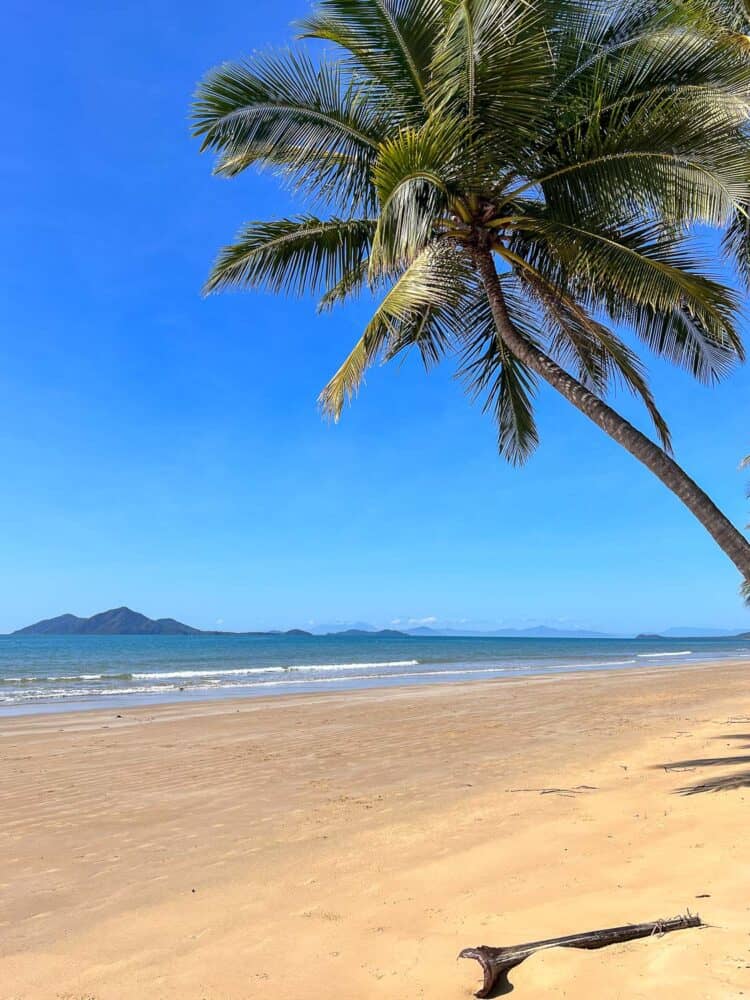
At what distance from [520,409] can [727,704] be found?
29.9ft

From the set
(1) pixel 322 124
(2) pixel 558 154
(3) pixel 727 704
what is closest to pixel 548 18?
(2) pixel 558 154

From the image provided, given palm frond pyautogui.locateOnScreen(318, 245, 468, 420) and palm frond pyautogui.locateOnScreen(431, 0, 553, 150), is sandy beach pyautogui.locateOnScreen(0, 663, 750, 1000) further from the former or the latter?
palm frond pyautogui.locateOnScreen(431, 0, 553, 150)

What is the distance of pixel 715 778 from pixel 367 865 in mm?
3776

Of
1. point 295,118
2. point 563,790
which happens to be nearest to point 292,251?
point 295,118

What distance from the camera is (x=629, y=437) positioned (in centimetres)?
657

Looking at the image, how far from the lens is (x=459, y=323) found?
963 cm

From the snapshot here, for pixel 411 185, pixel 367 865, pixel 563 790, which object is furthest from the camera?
pixel 563 790

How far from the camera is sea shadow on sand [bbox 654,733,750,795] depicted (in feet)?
20.4

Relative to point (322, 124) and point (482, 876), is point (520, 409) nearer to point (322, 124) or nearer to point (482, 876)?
point (322, 124)

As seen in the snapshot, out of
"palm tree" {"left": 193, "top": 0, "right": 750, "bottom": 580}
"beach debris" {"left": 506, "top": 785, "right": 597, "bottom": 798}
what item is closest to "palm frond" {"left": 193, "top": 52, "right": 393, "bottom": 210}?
"palm tree" {"left": 193, "top": 0, "right": 750, "bottom": 580}

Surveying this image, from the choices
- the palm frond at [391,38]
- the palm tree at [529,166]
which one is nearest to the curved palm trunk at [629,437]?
the palm tree at [529,166]

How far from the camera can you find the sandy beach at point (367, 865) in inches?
121

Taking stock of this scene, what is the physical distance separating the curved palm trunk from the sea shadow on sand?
1967 mm

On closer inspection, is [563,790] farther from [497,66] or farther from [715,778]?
[497,66]
